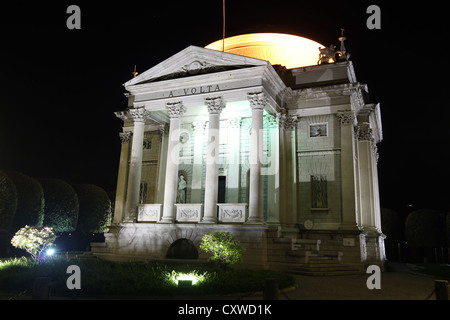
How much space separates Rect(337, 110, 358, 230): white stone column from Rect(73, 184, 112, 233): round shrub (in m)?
23.8

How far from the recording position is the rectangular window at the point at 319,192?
2527 cm

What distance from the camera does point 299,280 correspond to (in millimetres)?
16844

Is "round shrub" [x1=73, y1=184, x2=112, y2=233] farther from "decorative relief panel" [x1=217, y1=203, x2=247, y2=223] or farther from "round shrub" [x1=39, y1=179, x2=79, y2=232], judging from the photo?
"decorative relief panel" [x1=217, y1=203, x2=247, y2=223]

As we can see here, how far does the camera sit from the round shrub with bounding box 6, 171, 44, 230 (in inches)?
1240

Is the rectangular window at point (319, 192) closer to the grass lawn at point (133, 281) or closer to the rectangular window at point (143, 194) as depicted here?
the grass lawn at point (133, 281)

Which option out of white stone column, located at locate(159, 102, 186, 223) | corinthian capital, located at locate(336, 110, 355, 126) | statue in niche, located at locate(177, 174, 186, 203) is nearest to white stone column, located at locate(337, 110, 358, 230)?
corinthian capital, located at locate(336, 110, 355, 126)

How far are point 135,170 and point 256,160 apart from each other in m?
8.03

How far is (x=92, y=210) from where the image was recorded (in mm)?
38656

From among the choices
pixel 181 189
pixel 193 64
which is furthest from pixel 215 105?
pixel 181 189

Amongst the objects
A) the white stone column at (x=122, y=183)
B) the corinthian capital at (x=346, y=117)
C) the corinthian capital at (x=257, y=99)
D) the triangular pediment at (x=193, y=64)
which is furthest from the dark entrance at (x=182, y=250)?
the corinthian capital at (x=346, y=117)

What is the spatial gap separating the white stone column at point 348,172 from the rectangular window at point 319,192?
48.9 inches
